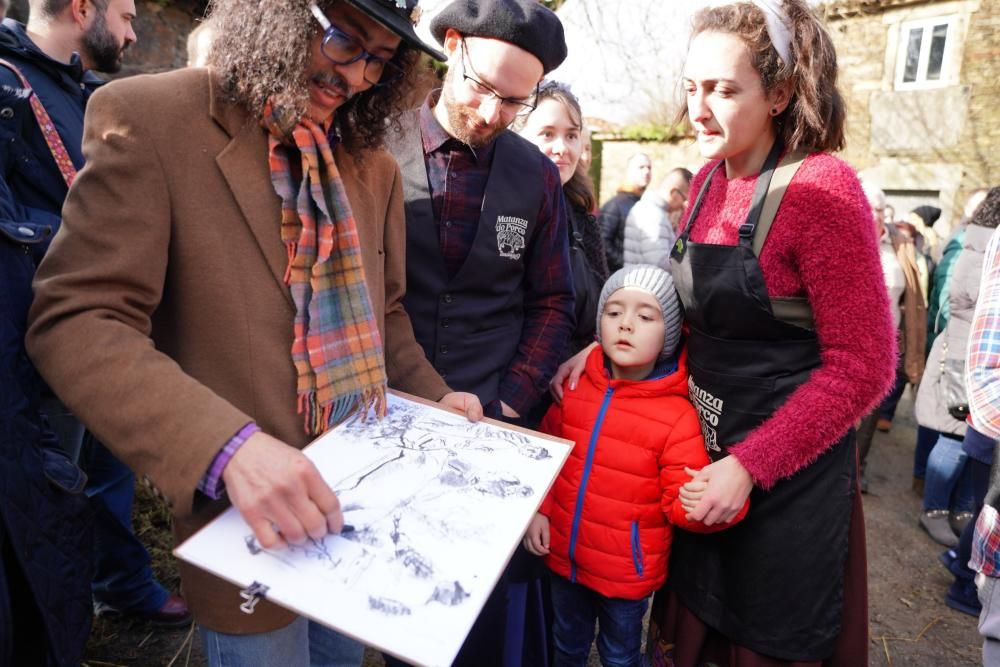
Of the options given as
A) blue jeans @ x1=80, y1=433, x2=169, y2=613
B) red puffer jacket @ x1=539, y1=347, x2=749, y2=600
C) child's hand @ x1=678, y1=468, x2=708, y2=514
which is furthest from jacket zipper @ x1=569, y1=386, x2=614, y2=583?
blue jeans @ x1=80, y1=433, x2=169, y2=613

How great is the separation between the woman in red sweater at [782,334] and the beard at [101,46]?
7.98 feet

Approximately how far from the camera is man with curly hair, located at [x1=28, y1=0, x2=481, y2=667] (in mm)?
933

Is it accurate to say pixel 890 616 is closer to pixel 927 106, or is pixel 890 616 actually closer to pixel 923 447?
pixel 923 447

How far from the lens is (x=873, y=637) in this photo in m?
2.97

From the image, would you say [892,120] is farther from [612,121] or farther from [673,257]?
[673,257]

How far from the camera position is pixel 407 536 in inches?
40.9

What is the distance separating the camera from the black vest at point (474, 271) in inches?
72.3

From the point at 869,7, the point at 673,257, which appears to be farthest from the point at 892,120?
the point at 673,257

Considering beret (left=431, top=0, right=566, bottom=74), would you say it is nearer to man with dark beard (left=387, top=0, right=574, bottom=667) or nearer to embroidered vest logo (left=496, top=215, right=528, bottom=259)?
man with dark beard (left=387, top=0, right=574, bottom=667)

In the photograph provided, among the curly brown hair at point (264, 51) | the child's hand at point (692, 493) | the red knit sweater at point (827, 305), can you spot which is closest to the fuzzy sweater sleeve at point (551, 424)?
the child's hand at point (692, 493)

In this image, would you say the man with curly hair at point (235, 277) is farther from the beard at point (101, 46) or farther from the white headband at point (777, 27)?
the beard at point (101, 46)

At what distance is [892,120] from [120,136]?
10685 millimetres

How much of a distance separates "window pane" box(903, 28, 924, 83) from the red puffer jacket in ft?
31.9

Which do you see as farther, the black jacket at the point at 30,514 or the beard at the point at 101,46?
the beard at the point at 101,46
